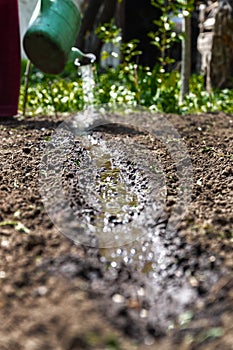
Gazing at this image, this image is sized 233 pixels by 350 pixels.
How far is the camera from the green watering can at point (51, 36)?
3586 mm

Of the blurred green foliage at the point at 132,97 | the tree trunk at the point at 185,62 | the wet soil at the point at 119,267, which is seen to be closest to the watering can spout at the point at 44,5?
the blurred green foliage at the point at 132,97

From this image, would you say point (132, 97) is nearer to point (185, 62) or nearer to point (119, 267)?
point (185, 62)

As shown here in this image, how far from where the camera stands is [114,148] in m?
3.09

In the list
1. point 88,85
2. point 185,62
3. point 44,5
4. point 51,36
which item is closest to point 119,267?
point 51,36

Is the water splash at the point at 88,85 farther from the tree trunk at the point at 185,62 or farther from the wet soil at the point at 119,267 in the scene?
the wet soil at the point at 119,267

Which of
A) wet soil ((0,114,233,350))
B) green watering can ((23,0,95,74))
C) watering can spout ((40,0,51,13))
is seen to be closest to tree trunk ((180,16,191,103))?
green watering can ((23,0,95,74))

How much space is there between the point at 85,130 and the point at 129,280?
216 cm

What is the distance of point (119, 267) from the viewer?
63.6 inches

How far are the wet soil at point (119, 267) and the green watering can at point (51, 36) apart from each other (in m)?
1.21

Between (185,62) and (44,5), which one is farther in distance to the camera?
(185,62)

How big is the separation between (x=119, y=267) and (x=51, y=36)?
228 centimetres

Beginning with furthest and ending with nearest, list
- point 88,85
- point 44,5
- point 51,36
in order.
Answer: point 88,85, point 44,5, point 51,36

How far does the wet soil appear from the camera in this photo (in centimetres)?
125

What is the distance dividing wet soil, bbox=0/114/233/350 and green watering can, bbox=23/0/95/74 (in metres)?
1.21
